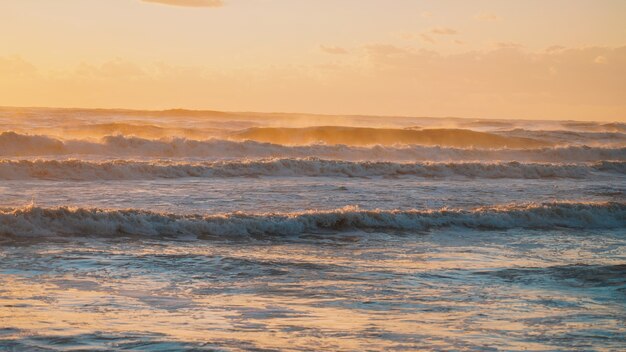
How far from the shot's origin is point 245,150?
3528cm

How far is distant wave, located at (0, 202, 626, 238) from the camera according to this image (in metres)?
14.0

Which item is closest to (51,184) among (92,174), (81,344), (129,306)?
(92,174)

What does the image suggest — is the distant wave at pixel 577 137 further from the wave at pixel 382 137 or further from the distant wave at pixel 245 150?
the distant wave at pixel 245 150

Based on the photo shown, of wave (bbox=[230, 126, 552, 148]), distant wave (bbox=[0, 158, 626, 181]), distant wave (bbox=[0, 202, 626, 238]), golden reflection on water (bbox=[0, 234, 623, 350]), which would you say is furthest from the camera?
wave (bbox=[230, 126, 552, 148])

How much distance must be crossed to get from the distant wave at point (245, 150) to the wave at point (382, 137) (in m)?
9.66

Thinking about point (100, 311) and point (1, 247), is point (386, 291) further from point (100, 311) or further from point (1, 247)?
point (1, 247)

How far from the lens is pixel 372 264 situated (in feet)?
38.5

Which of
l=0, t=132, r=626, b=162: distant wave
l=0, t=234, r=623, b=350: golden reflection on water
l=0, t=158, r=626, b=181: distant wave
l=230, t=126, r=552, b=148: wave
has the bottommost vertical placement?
l=0, t=234, r=623, b=350: golden reflection on water

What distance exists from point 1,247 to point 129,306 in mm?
4466

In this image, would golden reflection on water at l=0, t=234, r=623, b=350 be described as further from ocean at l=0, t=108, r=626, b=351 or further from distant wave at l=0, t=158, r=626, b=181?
distant wave at l=0, t=158, r=626, b=181

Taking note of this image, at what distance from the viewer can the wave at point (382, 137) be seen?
161ft

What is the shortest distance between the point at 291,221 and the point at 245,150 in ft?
66.2

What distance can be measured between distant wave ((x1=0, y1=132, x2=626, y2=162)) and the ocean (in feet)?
26.8

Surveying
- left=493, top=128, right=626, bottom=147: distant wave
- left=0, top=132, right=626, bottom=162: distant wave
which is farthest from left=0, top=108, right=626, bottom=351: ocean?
left=493, top=128, right=626, bottom=147: distant wave
